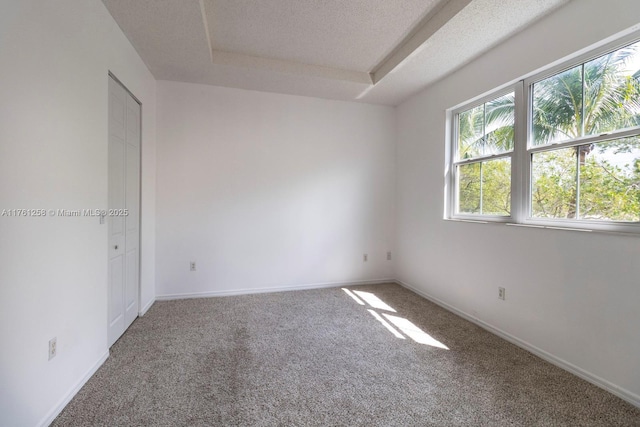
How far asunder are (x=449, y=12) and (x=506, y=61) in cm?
74

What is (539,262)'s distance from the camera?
2191 millimetres

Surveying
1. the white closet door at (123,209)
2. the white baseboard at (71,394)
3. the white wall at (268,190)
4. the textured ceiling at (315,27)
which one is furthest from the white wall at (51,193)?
the white wall at (268,190)

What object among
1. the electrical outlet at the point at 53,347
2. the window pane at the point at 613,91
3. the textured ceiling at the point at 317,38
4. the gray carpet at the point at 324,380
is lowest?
the gray carpet at the point at 324,380

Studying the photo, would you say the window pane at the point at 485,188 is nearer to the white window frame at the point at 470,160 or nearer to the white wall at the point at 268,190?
the white window frame at the point at 470,160

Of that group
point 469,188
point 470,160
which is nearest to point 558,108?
point 470,160

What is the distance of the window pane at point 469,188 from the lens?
9.73 ft

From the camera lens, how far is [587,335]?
189 cm

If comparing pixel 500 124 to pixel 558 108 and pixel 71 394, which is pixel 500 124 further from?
pixel 71 394

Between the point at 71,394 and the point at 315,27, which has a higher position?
the point at 315,27

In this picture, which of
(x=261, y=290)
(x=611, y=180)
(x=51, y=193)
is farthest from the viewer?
(x=261, y=290)

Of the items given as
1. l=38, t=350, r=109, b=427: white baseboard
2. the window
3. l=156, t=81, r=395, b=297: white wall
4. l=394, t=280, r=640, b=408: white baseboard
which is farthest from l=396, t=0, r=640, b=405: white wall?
l=38, t=350, r=109, b=427: white baseboard

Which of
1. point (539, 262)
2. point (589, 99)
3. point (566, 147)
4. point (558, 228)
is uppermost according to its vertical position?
point (589, 99)

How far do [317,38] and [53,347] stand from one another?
10.1ft

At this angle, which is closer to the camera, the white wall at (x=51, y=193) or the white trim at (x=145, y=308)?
the white wall at (x=51, y=193)
